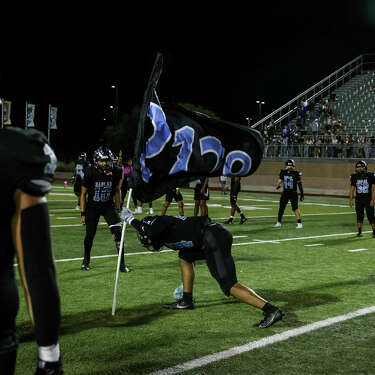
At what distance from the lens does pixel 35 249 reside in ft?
6.47

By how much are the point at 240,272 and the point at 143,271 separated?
1.57m

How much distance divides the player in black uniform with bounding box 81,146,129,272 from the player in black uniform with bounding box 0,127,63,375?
21.8 feet

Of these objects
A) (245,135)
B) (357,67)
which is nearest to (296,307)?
(245,135)

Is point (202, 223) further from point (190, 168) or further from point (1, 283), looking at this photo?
point (1, 283)

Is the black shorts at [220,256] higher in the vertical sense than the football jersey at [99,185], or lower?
lower

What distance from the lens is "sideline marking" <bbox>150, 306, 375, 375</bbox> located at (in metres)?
4.34

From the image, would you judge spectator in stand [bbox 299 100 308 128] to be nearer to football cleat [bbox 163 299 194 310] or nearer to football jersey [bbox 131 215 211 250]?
football cleat [bbox 163 299 194 310]

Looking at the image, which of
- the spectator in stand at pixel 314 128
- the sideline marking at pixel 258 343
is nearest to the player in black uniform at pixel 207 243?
the sideline marking at pixel 258 343

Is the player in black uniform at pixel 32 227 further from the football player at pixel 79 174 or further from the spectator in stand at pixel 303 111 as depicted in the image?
the spectator in stand at pixel 303 111

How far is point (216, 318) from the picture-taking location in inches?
233

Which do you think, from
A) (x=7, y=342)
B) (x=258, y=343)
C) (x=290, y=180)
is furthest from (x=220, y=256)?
(x=290, y=180)

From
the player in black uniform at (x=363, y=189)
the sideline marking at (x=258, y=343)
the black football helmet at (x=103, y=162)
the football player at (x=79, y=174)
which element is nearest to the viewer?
the sideline marking at (x=258, y=343)

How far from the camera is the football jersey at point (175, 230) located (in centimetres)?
561

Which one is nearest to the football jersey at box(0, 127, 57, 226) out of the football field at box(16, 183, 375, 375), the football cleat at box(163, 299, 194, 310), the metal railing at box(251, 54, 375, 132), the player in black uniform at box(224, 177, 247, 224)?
the football field at box(16, 183, 375, 375)
